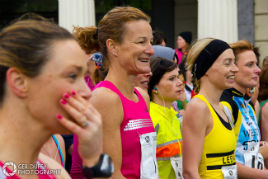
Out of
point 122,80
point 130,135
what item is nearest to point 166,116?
point 122,80

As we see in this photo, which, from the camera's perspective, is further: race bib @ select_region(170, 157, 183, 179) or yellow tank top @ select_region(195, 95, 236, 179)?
race bib @ select_region(170, 157, 183, 179)

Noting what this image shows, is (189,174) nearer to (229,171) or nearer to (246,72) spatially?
(229,171)

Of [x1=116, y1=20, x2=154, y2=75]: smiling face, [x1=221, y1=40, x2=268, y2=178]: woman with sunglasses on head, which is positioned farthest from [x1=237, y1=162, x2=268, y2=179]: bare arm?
[x1=116, y1=20, x2=154, y2=75]: smiling face

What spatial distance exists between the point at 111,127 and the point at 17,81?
0.89 meters

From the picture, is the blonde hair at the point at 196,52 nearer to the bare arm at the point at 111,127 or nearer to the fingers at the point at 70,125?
the bare arm at the point at 111,127

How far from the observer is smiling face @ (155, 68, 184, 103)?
3855mm

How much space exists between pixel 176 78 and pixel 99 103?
1706 mm

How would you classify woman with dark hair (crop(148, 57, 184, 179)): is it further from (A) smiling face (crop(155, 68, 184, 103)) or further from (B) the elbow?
(B) the elbow

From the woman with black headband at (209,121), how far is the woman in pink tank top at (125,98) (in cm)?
54

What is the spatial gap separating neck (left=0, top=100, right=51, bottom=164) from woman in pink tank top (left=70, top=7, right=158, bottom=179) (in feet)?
2.52

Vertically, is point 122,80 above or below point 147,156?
above

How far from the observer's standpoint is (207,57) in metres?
3.47

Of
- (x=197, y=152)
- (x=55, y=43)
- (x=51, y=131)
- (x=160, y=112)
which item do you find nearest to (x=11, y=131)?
(x=51, y=131)

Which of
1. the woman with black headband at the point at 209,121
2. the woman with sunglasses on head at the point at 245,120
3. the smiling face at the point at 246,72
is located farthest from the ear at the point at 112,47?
the smiling face at the point at 246,72
